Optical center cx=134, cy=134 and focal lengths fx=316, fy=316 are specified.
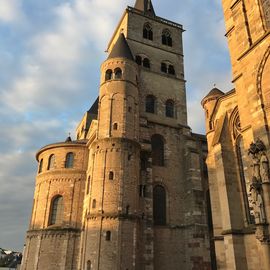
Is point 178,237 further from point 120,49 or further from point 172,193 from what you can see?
point 120,49

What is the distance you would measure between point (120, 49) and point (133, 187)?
13273 millimetres

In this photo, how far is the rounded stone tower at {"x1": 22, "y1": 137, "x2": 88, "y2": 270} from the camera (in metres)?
25.7

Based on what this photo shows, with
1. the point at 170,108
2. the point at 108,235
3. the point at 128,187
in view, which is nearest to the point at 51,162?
the point at 128,187

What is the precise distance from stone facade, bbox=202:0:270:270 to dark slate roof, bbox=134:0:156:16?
23408 millimetres

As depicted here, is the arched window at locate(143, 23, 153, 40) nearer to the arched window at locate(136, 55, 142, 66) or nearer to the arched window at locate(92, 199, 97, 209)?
the arched window at locate(136, 55, 142, 66)

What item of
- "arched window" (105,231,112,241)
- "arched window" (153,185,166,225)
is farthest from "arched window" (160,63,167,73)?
"arched window" (105,231,112,241)

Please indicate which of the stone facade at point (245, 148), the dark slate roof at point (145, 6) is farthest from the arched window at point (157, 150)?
the dark slate roof at point (145, 6)

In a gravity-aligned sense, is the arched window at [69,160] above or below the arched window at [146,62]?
below

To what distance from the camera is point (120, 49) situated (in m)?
29.3

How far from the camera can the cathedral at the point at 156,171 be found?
14.6 m

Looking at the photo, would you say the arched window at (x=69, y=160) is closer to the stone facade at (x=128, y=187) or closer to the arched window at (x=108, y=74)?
the stone facade at (x=128, y=187)

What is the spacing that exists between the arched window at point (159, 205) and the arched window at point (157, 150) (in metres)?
2.21

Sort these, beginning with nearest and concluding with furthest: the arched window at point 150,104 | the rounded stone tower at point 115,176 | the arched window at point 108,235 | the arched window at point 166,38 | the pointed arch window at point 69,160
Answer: the rounded stone tower at point 115,176 < the arched window at point 108,235 < the pointed arch window at point 69,160 < the arched window at point 150,104 < the arched window at point 166,38

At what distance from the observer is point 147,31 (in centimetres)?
3572
